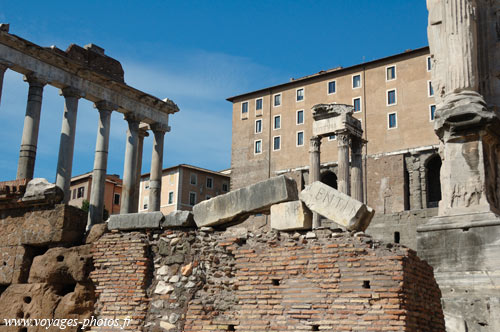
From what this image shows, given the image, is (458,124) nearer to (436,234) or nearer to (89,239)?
(436,234)

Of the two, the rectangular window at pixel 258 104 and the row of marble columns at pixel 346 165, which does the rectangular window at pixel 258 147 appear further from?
the row of marble columns at pixel 346 165

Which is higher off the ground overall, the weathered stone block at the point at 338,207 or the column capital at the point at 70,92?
the column capital at the point at 70,92

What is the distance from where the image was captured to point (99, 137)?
23.1 m

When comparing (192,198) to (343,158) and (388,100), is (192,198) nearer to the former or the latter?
(388,100)

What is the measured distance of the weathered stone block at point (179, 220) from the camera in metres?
7.99

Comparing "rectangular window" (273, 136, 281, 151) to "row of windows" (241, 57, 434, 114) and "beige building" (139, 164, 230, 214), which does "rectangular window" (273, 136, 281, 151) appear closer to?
"row of windows" (241, 57, 434, 114)

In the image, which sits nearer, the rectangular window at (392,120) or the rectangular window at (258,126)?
the rectangular window at (392,120)

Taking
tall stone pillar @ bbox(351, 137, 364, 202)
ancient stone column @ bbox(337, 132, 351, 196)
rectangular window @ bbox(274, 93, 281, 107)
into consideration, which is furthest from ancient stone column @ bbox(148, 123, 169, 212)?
rectangular window @ bbox(274, 93, 281, 107)

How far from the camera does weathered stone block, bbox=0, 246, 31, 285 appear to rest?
8664mm

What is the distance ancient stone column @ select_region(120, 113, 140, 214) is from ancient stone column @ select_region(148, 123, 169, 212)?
984 mm

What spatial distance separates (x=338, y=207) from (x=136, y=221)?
306 centimetres

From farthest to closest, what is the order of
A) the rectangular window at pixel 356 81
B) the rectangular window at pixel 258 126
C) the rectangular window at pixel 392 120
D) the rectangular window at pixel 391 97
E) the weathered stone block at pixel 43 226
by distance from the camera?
1. the rectangular window at pixel 258 126
2. the rectangular window at pixel 356 81
3. the rectangular window at pixel 391 97
4. the rectangular window at pixel 392 120
5. the weathered stone block at pixel 43 226

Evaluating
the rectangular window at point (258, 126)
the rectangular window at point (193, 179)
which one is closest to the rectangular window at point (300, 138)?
the rectangular window at point (258, 126)

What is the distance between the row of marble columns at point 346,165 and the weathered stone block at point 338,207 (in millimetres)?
17100
